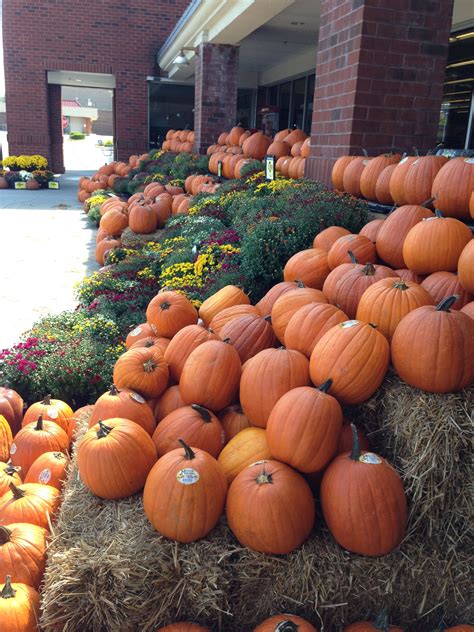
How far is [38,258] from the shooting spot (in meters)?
8.38

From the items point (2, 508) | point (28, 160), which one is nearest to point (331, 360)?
point (2, 508)

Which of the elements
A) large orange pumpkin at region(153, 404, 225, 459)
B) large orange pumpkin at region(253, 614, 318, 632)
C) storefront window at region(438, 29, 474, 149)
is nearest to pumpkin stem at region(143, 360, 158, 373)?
large orange pumpkin at region(153, 404, 225, 459)

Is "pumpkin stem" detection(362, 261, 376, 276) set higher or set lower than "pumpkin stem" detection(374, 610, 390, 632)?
higher

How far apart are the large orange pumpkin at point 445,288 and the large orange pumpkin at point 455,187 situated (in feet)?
2.48

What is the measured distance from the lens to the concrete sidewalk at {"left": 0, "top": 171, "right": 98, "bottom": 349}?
19.0 ft

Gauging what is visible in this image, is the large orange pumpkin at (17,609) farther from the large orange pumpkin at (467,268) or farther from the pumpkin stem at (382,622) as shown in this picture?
the large orange pumpkin at (467,268)

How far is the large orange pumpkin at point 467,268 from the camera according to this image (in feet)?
7.70

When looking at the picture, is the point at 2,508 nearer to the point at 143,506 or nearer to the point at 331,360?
the point at 143,506

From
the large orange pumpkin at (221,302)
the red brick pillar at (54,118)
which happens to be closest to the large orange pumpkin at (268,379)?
the large orange pumpkin at (221,302)

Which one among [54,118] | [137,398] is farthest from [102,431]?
[54,118]

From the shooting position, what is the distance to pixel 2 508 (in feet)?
8.00

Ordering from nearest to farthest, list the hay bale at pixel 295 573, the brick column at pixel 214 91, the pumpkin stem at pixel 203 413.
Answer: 1. the hay bale at pixel 295 573
2. the pumpkin stem at pixel 203 413
3. the brick column at pixel 214 91

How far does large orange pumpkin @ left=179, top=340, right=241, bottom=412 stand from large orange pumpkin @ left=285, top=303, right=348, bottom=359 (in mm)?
293

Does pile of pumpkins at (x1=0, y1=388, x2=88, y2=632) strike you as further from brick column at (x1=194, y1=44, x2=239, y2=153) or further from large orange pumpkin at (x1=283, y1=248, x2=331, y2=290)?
brick column at (x1=194, y1=44, x2=239, y2=153)
